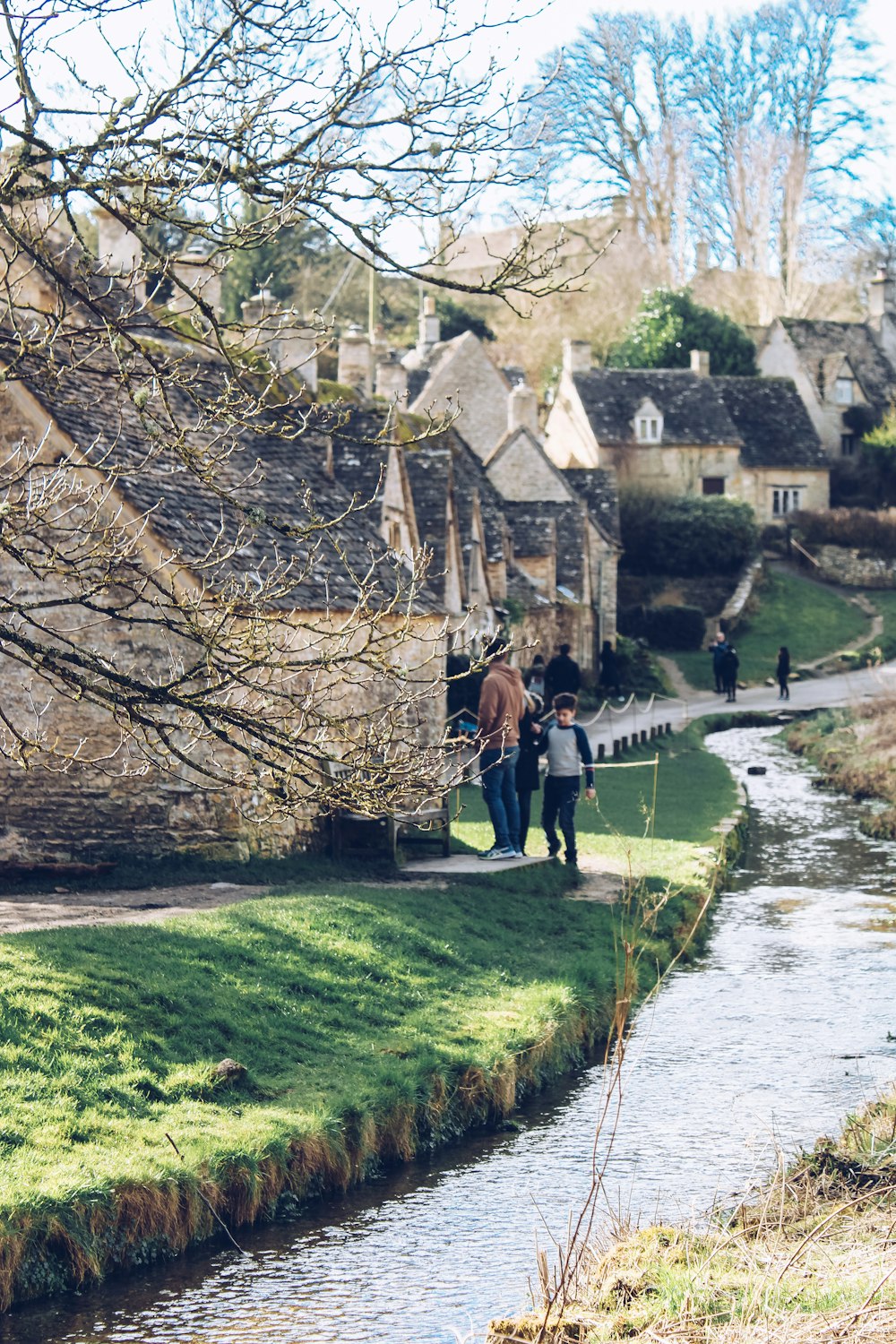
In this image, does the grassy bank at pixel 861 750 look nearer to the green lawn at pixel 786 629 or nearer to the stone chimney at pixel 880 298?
the green lawn at pixel 786 629

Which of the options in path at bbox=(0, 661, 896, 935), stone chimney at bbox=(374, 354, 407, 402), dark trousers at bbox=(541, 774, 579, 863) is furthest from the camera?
stone chimney at bbox=(374, 354, 407, 402)

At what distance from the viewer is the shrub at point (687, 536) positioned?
186 feet

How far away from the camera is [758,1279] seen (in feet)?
25.1

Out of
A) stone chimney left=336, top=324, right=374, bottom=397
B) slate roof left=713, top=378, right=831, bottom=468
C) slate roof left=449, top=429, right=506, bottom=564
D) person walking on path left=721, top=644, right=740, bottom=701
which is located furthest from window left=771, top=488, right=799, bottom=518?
stone chimney left=336, top=324, right=374, bottom=397

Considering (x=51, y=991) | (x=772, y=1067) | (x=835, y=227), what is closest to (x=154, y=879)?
(x=51, y=991)

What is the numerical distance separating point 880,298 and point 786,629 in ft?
92.0

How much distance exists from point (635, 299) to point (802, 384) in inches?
395

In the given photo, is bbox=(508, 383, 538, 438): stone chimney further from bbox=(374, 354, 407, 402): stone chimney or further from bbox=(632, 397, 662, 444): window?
bbox=(632, 397, 662, 444): window

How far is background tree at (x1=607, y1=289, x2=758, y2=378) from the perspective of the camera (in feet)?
218

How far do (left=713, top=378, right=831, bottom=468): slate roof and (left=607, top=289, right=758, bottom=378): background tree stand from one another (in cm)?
195

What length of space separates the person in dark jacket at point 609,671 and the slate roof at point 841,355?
31651mm

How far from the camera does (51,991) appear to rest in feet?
37.0

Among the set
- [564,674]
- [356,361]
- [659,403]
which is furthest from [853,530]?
[564,674]

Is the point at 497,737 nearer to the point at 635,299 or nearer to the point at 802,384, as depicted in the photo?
the point at 802,384
